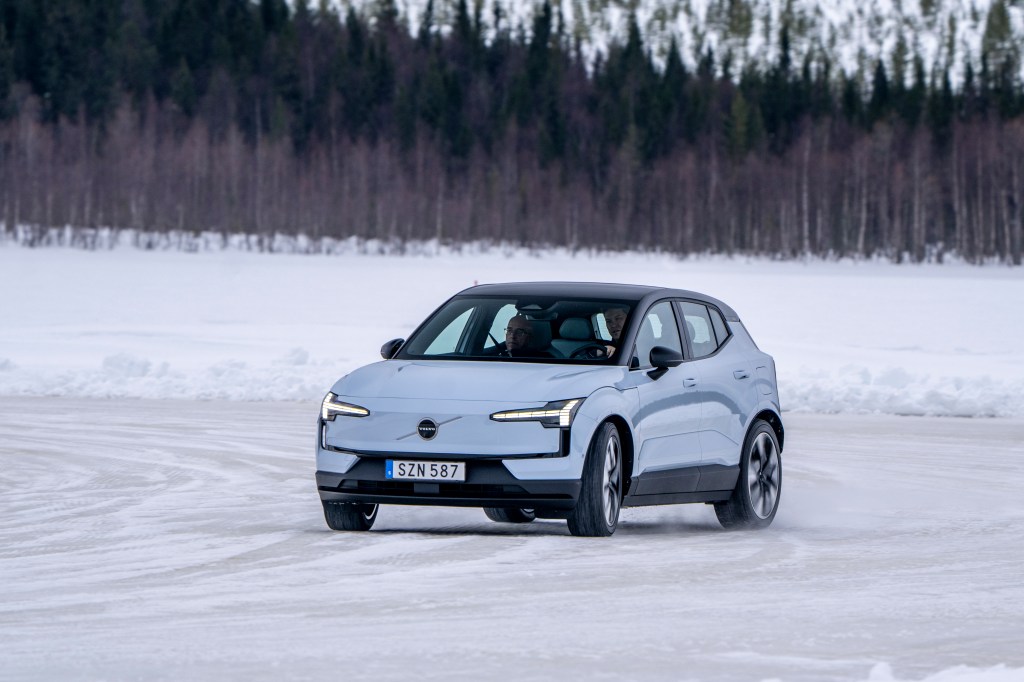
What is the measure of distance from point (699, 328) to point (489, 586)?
391 cm

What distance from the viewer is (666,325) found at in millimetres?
11562

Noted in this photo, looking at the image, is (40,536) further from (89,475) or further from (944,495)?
(944,495)

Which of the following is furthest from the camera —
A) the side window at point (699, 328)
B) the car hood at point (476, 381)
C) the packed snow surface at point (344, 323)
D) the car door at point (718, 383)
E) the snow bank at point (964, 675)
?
the packed snow surface at point (344, 323)

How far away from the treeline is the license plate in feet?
315

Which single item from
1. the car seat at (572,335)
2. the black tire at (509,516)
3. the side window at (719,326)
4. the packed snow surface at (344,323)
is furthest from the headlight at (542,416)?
the packed snow surface at (344,323)

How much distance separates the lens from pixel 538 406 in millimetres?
10039

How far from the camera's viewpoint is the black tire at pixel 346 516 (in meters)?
10.8

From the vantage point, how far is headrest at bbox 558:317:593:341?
11.1m

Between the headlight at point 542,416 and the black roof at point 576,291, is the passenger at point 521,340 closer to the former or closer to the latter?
the black roof at point 576,291

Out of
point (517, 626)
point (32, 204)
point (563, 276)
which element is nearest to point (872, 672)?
point (517, 626)

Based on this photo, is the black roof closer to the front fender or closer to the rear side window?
the rear side window

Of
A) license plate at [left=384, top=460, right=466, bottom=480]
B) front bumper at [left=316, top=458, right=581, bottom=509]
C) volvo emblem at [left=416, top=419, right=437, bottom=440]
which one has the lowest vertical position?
front bumper at [left=316, top=458, right=581, bottom=509]

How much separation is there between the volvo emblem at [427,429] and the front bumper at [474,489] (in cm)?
25

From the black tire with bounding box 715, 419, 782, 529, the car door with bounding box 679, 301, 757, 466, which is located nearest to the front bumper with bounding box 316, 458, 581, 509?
the car door with bounding box 679, 301, 757, 466
